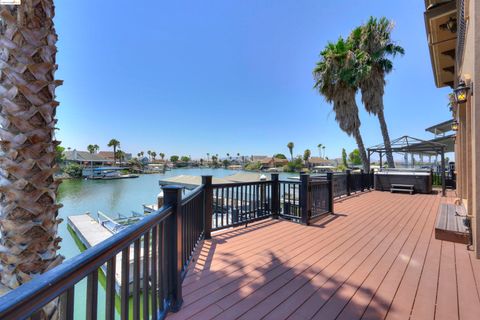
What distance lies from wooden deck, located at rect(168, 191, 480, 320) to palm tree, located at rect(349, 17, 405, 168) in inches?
358

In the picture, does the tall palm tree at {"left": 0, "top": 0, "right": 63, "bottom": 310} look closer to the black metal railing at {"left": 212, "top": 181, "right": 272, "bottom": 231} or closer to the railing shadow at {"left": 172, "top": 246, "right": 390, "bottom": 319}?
the railing shadow at {"left": 172, "top": 246, "right": 390, "bottom": 319}

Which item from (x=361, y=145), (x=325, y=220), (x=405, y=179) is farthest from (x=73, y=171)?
(x=405, y=179)

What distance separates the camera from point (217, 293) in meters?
2.10

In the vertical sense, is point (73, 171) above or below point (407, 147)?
below

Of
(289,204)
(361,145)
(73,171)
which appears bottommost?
(73,171)

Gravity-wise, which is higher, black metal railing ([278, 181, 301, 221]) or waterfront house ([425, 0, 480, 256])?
waterfront house ([425, 0, 480, 256])

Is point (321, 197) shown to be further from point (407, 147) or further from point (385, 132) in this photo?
point (385, 132)

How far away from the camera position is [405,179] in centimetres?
880

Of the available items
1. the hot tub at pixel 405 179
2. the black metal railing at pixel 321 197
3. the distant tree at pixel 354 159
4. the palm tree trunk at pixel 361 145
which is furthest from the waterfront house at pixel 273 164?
the black metal railing at pixel 321 197

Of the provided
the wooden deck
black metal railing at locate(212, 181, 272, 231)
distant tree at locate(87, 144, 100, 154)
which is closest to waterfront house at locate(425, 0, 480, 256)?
the wooden deck

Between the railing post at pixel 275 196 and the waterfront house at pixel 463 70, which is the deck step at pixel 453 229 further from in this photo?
the railing post at pixel 275 196

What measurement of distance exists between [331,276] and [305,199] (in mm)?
2060

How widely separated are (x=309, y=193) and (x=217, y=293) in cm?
296

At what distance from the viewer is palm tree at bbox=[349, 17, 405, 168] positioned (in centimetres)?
1086
